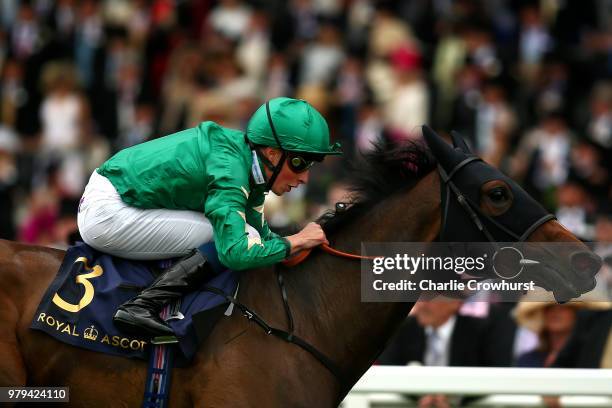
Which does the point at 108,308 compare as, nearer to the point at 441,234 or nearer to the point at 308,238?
the point at 308,238

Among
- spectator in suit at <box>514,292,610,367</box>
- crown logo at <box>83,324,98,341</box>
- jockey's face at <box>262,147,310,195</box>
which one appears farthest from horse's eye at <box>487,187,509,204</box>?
spectator in suit at <box>514,292,610,367</box>

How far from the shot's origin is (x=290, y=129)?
5.37 m

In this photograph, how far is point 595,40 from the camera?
1448 centimetres

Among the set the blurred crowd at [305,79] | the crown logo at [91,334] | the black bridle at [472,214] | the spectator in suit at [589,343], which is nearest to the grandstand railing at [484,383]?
the spectator in suit at [589,343]

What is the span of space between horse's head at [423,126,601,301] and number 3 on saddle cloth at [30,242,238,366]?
1109 millimetres

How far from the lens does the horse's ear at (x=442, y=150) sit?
544cm

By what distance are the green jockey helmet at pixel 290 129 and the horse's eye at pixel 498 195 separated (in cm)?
80

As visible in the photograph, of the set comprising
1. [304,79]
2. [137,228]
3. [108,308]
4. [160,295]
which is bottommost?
[108,308]

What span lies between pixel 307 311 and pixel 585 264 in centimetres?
131

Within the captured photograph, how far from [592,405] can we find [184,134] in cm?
282

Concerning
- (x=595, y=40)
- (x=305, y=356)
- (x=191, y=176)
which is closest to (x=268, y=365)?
(x=305, y=356)

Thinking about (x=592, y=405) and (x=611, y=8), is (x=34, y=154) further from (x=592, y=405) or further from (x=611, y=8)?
(x=592, y=405)

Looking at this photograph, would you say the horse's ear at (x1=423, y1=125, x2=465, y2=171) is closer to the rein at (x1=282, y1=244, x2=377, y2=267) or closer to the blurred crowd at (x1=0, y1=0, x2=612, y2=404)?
the rein at (x1=282, y1=244, x2=377, y2=267)

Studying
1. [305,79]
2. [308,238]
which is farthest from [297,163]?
[305,79]
